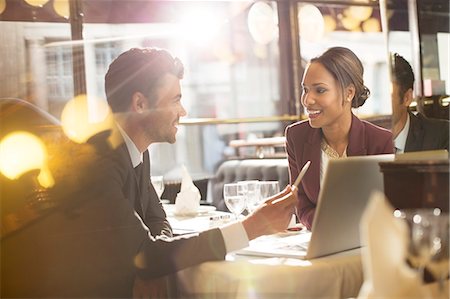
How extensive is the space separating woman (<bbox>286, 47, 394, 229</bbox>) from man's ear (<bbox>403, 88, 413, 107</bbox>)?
1.93 feet

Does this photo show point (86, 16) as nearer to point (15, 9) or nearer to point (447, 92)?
point (15, 9)

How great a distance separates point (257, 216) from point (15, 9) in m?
3.81

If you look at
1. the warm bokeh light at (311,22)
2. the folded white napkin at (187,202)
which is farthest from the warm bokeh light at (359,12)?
the folded white napkin at (187,202)

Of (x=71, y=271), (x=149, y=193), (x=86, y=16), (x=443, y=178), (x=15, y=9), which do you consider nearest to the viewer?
(x=443, y=178)

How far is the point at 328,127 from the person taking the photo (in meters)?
2.32

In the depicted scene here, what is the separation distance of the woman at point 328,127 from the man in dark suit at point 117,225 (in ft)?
1.82

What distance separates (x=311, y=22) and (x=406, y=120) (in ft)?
14.6

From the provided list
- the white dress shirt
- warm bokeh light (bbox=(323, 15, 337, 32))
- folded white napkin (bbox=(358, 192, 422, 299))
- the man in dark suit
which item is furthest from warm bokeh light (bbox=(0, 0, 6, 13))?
folded white napkin (bbox=(358, 192, 422, 299))

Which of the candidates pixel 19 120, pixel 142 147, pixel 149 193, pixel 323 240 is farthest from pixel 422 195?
pixel 19 120

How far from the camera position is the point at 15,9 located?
4.76 m

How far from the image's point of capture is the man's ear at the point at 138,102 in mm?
1990

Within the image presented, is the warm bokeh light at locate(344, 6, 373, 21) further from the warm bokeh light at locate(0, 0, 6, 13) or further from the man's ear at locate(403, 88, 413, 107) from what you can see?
the man's ear at locate(403, 88, 413, 107)

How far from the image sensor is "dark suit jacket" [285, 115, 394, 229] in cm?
221

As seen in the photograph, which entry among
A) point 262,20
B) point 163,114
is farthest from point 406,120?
point 262,20
